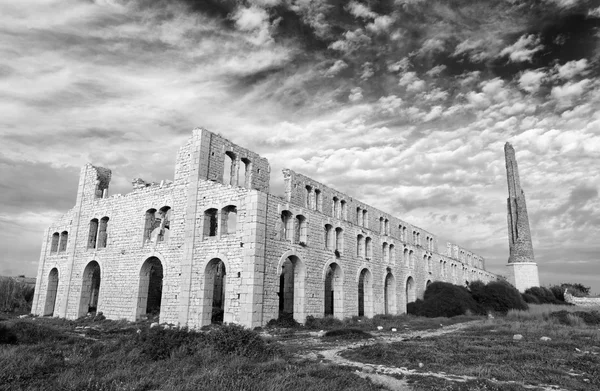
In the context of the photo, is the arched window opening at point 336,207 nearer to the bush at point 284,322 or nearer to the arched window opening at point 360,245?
the arched window opening at point 360,245

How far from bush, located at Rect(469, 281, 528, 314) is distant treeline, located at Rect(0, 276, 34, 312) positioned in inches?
1506

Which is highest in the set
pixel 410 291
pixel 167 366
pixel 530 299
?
pixel 410 291

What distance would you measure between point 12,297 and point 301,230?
80.4ft

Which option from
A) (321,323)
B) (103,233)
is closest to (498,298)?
(321,323)

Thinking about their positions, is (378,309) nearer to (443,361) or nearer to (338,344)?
(338,344)

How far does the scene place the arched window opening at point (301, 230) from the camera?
880 inches

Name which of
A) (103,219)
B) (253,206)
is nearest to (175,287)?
(253,206)

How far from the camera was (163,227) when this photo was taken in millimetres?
24047

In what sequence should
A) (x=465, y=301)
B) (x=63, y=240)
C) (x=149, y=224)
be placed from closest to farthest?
(x=149, y=224)
(x=63, y=240)
(x=465, y=301)

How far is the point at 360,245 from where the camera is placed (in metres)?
28.7

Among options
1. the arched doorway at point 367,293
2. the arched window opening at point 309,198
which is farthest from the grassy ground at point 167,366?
the arched doorway at point 367,293

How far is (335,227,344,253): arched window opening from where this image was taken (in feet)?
85.1

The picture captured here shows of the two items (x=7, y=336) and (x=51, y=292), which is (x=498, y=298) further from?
(x=7, y=336)

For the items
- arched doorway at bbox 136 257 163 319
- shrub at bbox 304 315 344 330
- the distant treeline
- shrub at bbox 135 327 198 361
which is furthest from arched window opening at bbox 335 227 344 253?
the distant treeline
